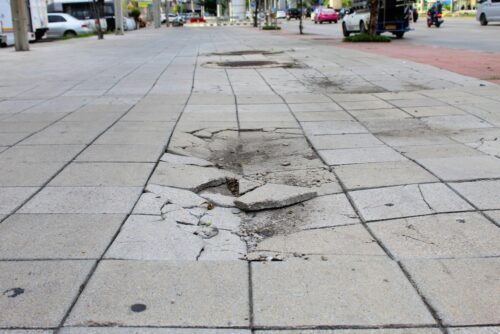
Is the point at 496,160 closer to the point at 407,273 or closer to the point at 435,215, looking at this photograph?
the point at 435,215

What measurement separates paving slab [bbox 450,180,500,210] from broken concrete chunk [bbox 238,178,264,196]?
5.97ft

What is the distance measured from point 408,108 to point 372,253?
19.2ft

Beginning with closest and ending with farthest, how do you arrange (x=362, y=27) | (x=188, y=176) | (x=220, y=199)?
(x=220, y=199)
(x=188, y=176)
(x=362, y=27)

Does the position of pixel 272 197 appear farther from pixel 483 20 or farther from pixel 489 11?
pixel 483 20

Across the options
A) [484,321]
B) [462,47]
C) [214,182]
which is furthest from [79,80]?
[462,47]

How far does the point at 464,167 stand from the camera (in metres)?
5.66

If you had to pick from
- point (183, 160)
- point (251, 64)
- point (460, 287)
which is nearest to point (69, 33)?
point (251, 64)

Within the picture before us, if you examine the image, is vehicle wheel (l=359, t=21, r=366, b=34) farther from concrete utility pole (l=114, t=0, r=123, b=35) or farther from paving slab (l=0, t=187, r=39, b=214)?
paving slab (l=0, t=187, r=39, b=214)

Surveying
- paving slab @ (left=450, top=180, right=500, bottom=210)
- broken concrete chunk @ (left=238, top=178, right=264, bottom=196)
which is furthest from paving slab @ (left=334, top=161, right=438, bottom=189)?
broken concrete chunk @ (left=238, top=178, right=264, bottom=196)

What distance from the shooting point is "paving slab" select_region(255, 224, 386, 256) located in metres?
3.88

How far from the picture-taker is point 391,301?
3.15 meters

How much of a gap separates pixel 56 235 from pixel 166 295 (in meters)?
1.28

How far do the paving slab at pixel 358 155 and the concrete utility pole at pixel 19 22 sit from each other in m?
19.3

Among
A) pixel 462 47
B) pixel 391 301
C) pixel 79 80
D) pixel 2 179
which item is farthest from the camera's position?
pixel 462 47
